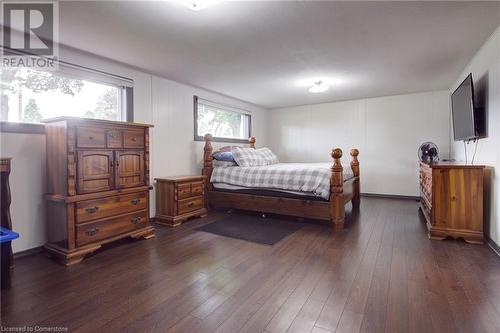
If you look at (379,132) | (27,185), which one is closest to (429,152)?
(379,132)

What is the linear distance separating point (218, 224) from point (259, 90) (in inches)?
99.8

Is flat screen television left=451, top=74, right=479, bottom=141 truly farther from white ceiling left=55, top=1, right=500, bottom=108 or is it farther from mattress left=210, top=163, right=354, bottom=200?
mattress left=210, top=163, right=354, bottom=200

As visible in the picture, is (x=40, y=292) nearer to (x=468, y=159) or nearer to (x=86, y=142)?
(x=86, y=142)

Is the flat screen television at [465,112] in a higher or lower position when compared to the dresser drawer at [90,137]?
higher

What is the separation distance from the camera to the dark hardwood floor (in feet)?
4.91

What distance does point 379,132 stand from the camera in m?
5.45

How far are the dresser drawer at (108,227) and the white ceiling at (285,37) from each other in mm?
1783

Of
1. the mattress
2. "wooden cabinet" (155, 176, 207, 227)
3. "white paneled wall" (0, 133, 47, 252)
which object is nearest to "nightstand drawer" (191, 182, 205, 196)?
"wooden cabinet" (155, 176, 207, 227)

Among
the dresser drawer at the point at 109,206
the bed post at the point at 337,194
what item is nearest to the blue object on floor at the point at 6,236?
the dresser drawer at the point at 109,206

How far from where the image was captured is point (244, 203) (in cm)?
406

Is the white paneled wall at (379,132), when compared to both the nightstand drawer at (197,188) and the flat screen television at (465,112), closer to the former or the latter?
the flat screen television at (465,112)

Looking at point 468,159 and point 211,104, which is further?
point 211,104

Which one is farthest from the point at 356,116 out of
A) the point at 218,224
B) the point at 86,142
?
the point at 86,142

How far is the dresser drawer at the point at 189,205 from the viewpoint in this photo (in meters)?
3.58
